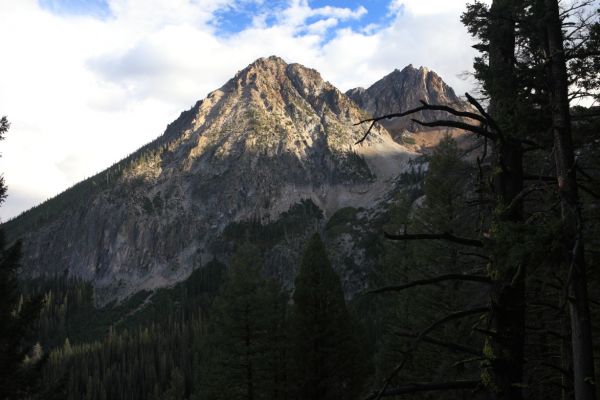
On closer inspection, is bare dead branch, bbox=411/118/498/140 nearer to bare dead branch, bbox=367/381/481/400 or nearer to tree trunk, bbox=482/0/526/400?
tree trunk, bbox=482/0/526/400

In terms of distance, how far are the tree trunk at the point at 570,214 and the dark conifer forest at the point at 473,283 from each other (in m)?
0.02

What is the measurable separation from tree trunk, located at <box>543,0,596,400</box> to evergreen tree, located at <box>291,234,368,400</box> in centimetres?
1900

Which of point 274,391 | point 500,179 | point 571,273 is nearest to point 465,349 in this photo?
point 571,273

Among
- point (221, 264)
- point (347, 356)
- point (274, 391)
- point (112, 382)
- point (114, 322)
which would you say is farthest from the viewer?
point (221, 264)

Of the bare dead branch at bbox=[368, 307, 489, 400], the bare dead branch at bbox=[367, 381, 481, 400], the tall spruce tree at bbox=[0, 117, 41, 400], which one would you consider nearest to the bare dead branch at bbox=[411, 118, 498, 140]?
the bare dead branch at bbox=[368, 307, 489, 400]

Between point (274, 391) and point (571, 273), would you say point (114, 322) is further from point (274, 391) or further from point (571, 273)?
point (571, 273)

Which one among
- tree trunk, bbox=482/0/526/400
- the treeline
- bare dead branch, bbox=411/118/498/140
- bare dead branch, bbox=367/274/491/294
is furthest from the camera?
the treeline

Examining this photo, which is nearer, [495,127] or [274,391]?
[495,127]

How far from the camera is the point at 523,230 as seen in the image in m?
5.70

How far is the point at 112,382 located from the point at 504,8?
100 meters

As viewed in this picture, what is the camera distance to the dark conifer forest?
18.1 feet

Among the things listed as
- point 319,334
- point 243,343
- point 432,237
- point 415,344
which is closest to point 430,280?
point 432,237

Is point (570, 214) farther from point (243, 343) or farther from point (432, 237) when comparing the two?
point (243, 343)

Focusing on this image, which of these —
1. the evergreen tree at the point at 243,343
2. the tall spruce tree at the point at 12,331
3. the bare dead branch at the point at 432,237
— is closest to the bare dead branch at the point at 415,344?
the bare dead branch at the point at 432,237
